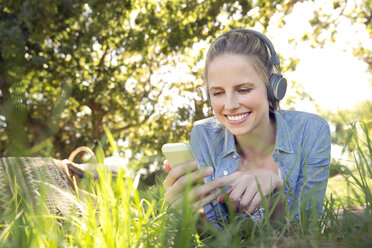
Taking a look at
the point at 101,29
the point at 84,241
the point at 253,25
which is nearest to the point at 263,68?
the point at 84,241

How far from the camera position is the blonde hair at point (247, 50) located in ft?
7.93

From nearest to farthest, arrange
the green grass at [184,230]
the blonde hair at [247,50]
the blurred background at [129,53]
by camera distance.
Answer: the green grass at [184,230] < the blonde hair at [247,50] < the blurred background at [129,53]

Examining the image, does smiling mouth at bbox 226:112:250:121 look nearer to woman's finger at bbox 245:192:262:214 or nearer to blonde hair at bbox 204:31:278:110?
blonde hair at bbox 204:31:278:110

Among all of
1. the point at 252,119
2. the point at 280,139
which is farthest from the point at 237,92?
the point at 280,139

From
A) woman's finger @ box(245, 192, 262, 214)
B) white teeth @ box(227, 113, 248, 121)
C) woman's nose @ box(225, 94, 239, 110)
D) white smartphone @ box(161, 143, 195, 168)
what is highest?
woman's nose @ box(225, 94, 239, 110)

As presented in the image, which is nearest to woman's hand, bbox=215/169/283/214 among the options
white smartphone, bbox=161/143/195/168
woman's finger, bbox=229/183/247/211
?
woman's finger, bbox=229/183/247/211

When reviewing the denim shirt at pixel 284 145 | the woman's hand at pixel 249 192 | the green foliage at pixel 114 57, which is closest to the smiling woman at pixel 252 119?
the denim shirt at pixel 284 145

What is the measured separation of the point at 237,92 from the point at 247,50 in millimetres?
291

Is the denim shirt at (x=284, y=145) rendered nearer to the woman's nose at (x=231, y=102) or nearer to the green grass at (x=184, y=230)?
the woman's nose at (x=231, y=102)

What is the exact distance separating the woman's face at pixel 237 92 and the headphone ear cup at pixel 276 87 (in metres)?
0.05

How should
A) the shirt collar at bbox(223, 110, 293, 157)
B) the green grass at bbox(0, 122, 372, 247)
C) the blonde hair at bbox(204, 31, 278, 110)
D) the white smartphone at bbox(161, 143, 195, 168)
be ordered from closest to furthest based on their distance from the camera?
the green grass at bbox(0, 122, 372, 247) → the white smartphone at bbox(161, 143, 195, 168) → the blonde hair at bbox(204, 31, 278, 110) → the shirt collar at bbox(223, 110, 293, 157)

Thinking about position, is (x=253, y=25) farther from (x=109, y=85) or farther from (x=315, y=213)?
(x=315, y=213)

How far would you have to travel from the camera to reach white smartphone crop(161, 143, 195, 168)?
4.84 feet

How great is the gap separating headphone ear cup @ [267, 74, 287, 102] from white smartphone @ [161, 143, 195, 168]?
1074 mm
